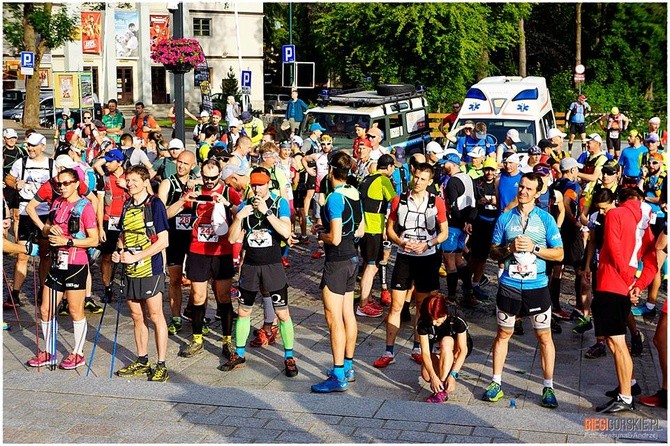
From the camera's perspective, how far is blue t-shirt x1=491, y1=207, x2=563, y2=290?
24.4 feet

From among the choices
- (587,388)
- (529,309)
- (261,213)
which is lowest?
(587,388)

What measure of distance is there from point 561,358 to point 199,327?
341cm

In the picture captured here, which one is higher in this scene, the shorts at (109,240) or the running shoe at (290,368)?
the shorts at (109,240)

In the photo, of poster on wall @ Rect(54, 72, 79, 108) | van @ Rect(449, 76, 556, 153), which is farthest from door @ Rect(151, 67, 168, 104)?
van @ Rect(449, 76, 556, 153)

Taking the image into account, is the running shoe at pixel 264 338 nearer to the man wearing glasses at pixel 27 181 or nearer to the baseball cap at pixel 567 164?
the man wearing glasses at pixel 27 181

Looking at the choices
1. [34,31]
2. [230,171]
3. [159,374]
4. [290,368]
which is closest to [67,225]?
[159,374]

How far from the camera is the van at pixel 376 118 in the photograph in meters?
19.7

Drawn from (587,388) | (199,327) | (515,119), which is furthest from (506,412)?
(515,119)

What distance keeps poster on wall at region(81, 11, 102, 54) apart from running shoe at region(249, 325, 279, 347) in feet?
143

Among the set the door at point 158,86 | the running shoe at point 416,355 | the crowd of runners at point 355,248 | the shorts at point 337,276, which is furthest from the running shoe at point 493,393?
the door at point 158,86

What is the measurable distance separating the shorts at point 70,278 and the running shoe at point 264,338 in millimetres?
1769

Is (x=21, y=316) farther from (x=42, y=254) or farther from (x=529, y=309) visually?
(x=529, y=309)

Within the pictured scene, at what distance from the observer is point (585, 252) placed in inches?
367

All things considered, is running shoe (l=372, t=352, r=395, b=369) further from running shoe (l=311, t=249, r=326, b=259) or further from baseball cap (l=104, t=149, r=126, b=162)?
running shoe (l=311, t=249, r=326, b=259)
